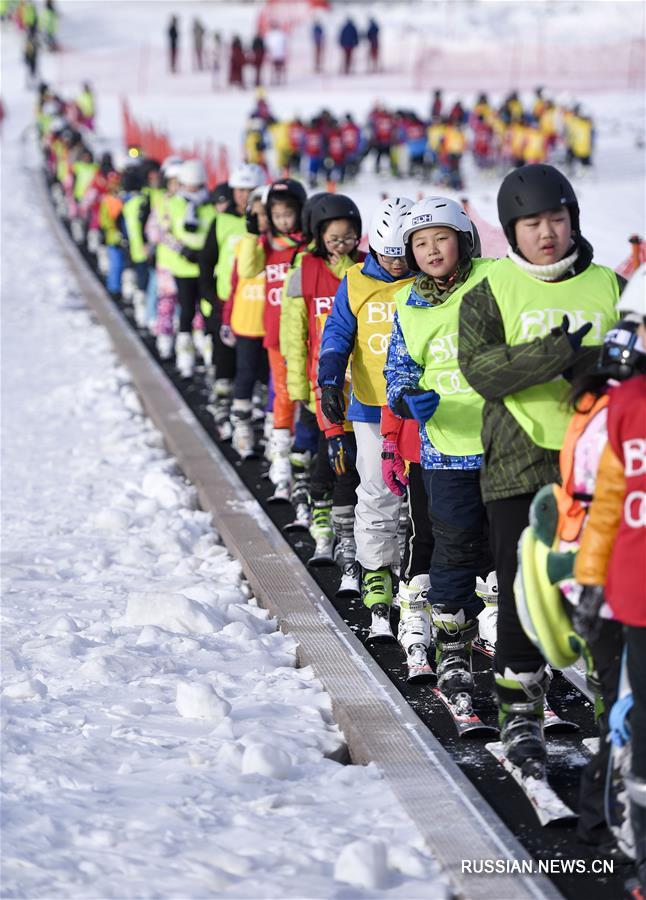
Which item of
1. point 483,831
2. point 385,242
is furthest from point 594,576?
point 385,242

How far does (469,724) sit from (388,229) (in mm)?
2411

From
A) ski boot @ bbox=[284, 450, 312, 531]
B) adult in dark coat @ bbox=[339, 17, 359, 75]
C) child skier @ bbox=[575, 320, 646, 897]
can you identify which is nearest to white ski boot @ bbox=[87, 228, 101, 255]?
ski boot @ bbox=[284, 450, 312, 531]

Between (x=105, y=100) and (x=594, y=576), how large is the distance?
2460 inches

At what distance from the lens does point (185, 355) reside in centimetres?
1563

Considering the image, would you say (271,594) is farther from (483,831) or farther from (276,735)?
(483,831)

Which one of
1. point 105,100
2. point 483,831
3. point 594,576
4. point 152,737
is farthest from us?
point 105,100

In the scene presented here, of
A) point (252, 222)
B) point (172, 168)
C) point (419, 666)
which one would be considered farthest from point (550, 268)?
point (172, 168)

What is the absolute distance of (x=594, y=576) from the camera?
4.70 m

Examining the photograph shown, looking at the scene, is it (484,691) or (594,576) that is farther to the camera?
(484,691)

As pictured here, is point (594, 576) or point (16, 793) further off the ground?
point (594, 576)

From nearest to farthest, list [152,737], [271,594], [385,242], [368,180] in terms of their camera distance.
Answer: [152,737]
[385,242]
[271,594]
[368,180]

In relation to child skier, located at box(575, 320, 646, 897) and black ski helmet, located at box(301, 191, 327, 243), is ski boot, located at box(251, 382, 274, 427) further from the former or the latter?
child skier, located at box(575, 320, 646, 897)

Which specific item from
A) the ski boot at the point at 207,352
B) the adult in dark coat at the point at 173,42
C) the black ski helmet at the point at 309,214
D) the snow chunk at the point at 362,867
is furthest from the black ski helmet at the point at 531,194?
the adult in dark coat at the point at 173,42

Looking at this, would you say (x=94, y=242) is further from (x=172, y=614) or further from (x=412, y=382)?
(x=412, y=382)
